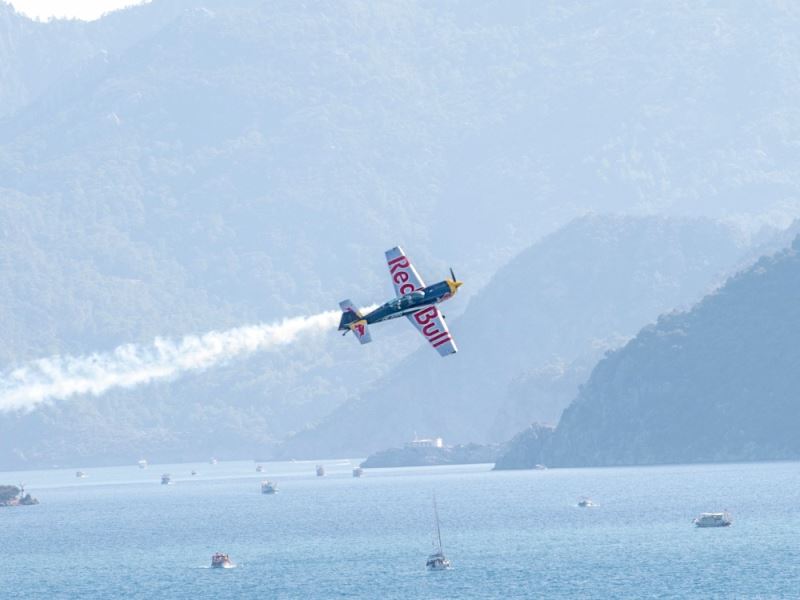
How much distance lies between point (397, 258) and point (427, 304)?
6830mm

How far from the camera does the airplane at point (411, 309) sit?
173 m

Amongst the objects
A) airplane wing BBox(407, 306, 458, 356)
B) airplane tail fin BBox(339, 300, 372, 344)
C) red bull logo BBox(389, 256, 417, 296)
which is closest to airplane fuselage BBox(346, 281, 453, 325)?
airplane wing BBox(407, 306, 458, 356)

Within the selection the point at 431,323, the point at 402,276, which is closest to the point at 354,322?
A: the point at 402,276

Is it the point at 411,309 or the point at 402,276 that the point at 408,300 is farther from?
the point at 402,276

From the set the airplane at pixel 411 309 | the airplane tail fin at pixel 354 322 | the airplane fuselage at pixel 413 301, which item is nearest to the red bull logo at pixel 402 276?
the airplane at pixel 411 309

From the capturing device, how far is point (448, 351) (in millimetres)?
171500

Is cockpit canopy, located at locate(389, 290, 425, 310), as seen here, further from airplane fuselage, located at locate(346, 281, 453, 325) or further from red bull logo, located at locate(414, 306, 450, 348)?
red bull logo, located at locate(414, 306, 450, 348)

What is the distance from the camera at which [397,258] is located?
179 metres

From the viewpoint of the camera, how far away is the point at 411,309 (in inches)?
6845

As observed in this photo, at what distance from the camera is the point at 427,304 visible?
6850 inches

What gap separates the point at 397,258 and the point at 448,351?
38.0ft

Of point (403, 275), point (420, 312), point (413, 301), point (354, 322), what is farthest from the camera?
point (420, 312)

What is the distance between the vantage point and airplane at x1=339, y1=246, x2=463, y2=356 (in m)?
173

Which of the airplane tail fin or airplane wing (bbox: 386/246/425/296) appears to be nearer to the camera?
the airplane tail fin
